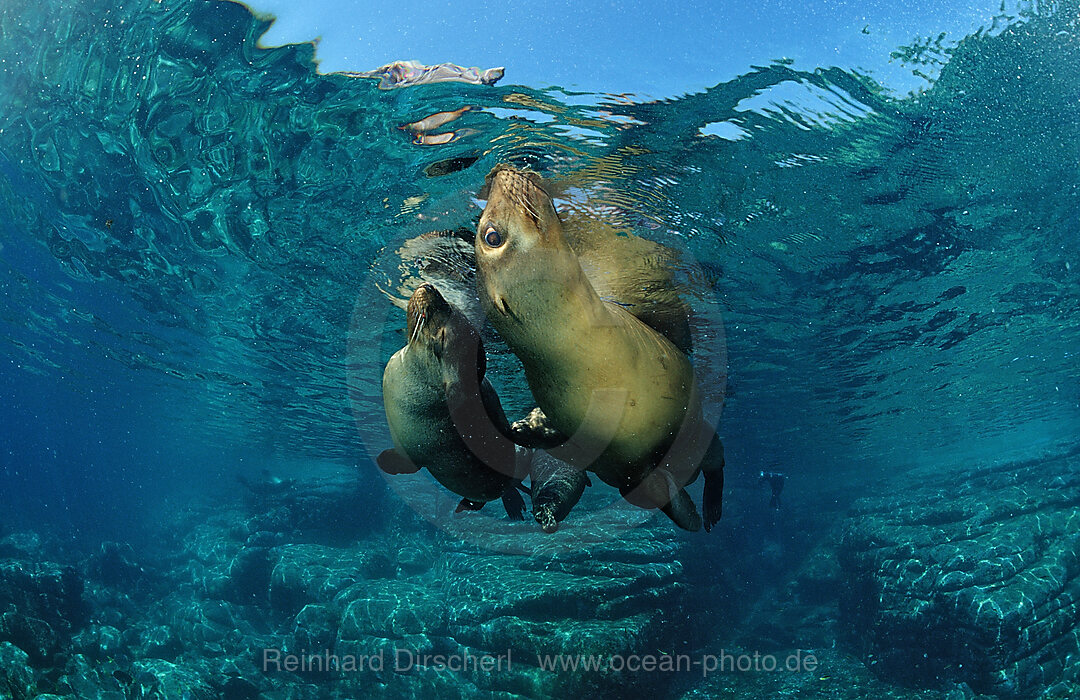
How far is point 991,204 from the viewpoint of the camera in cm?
999

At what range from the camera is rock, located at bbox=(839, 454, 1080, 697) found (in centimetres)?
1174

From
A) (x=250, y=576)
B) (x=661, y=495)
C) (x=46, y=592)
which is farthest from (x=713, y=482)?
(x=46, y=592)

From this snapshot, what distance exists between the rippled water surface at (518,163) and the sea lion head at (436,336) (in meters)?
4.10

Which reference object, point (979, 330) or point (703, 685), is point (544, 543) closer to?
point (703, 685)

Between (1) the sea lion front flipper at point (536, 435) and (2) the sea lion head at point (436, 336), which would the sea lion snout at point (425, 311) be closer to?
(2) the sea lion head at point (436, 336)

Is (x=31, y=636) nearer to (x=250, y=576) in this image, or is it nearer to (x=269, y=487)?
(x=250, y=576)

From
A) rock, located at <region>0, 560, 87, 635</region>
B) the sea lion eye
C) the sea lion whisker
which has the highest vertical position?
the sea lion eye

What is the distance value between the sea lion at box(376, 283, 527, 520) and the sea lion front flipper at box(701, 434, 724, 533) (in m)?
2.03

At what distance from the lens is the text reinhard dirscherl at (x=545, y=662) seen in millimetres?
10562

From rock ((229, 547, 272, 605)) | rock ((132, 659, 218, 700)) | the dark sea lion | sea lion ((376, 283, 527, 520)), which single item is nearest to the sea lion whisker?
sea lion ((376, 283, 527, 520))

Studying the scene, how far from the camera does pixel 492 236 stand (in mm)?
2523

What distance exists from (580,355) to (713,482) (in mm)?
2893

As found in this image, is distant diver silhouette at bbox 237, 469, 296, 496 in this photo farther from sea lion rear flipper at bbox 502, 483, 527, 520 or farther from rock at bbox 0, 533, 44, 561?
sea lion rear flipper at bbox 502, 483, 527, 520

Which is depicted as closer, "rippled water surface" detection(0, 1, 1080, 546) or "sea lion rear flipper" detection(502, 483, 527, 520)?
"sea lion rear flipper" detection(502, 483, 527, 520)
